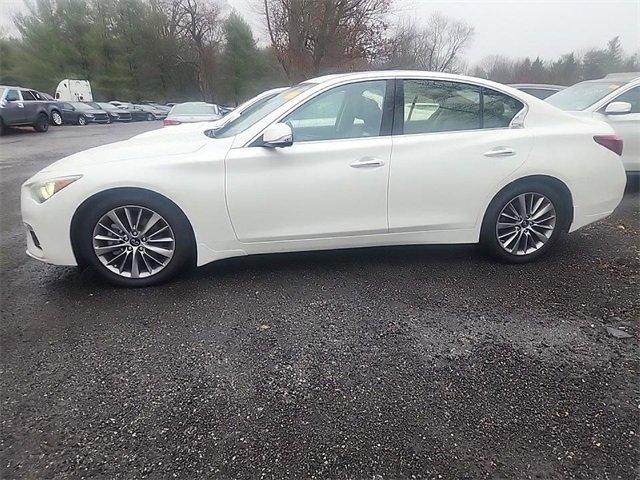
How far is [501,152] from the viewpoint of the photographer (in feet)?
10.7

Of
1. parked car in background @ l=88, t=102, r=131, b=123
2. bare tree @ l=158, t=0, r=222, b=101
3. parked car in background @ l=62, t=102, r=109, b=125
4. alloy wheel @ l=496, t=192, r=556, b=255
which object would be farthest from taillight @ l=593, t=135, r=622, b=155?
bare tree @ l=158, t=0, r=222, b=101

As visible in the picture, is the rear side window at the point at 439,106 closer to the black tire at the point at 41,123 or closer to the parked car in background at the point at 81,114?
the black tire at the point at 41,123

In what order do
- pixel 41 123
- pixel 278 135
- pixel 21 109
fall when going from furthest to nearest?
pixel 41 123 < pixel 21 109 < pixel 278 135

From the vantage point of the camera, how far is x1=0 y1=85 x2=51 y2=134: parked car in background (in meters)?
14.2

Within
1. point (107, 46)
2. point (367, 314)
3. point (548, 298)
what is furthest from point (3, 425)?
point (107, 46)

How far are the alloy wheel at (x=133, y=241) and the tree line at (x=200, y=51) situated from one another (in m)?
21.2

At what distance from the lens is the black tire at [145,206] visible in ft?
9.48

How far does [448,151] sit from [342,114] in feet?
2.92

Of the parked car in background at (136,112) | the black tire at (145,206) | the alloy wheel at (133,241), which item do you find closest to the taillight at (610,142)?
the black tire at (145,206)

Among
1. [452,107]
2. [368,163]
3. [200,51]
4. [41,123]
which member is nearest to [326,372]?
[368,163]

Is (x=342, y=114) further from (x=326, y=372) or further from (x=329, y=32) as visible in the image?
(x=329, y=32)

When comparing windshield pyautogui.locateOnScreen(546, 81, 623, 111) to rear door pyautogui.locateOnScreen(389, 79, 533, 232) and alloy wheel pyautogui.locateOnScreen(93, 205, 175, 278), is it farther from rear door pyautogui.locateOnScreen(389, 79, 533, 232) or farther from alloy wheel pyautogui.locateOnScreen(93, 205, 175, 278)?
alloy wheel pyautogui.locateOnScreen(93, 205, 175, 278)

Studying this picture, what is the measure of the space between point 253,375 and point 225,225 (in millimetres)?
1250

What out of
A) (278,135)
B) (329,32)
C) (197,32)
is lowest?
(278,135)
